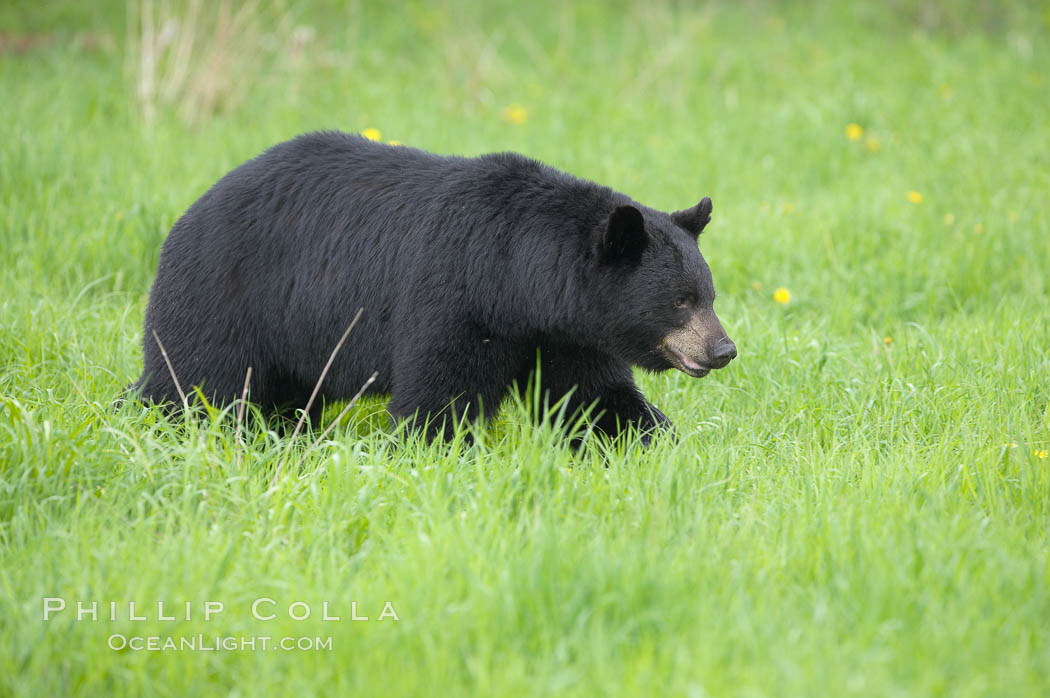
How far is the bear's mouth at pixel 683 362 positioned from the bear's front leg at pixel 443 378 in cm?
65

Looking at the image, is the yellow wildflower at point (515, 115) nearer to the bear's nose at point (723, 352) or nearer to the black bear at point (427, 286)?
the black bear at point (427, 286)

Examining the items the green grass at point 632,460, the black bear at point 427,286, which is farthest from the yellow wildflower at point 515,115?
the black bear at point 427,286

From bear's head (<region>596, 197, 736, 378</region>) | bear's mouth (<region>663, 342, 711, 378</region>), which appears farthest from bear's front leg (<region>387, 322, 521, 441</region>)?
bear's mouth (<region>663, 342, 711, 378</region>)

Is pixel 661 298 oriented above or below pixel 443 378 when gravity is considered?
above

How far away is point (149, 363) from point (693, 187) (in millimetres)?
4228

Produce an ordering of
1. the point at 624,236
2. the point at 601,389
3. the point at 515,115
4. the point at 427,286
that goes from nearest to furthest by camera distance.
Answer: the point at 624,236
the point at 427,286
the point at 601,389
the point at 515,115

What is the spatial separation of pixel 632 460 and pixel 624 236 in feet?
2.61

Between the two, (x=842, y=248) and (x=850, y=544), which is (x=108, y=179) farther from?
(x=850, y=544)

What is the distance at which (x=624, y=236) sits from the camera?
3.55 meters

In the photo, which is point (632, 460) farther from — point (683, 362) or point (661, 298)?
point (661, 298)

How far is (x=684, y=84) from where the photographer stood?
9.02 meters

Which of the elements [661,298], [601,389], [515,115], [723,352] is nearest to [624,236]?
[661,298]

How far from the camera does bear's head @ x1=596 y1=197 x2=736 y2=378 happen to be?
3.64 meters

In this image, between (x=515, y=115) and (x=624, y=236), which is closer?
(x=624, y=236)
